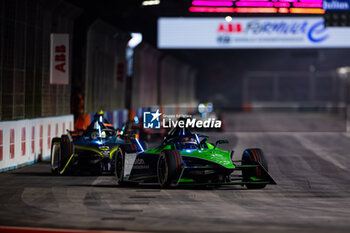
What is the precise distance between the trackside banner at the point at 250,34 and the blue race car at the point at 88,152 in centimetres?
2989

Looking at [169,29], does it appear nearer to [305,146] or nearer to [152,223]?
[305,146]

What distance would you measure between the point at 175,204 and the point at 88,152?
5219 millimetres

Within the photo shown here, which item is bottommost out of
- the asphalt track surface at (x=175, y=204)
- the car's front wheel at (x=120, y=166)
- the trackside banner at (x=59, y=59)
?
the asphalt track surface at (x=175, y=204)

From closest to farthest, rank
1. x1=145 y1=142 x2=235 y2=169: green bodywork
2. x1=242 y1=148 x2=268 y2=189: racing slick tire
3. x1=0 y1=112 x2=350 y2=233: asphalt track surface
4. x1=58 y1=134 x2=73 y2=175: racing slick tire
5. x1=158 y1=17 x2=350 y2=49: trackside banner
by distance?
x1=0 y1=112 x2=350 y2=233: asphalt track surface < x1=145 y1=142 x2=235 y2=169: green bodywork < x1=242 y1=148 x2=268 y2=189: racing slick tire < x1=58 y1=134 x2=73 y2=175: racing slick tire < x1=158 y1=17 x2=350 y2=49: trackside banner

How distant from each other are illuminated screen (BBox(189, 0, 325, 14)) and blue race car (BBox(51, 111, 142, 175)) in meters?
10.7

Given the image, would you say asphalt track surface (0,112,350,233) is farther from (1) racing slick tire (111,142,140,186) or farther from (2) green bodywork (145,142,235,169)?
(2) green bodywork (145,142,235,169)

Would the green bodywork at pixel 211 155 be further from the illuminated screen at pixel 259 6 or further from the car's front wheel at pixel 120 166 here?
the illuminated screen at pixel 259 6

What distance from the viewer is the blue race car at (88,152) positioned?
52.9ft

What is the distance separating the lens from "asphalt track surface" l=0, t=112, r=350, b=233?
9.42 m

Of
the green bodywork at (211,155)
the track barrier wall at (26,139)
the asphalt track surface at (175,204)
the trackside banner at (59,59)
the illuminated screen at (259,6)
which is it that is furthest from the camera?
the illuminated screen at (259,6)

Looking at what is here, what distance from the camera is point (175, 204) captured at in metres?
11.4

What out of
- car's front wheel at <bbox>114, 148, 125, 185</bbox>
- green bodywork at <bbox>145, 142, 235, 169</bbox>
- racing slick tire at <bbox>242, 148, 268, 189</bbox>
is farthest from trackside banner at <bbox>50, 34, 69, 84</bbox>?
racing slick tire at <bbox>242, 148, 268, 189</bbox>

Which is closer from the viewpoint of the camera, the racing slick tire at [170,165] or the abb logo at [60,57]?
the racing slick tire at [170,165]

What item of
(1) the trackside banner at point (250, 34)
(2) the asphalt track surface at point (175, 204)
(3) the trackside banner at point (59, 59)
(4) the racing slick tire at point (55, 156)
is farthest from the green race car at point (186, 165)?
(1) the trackside banner at point (250, 34)
